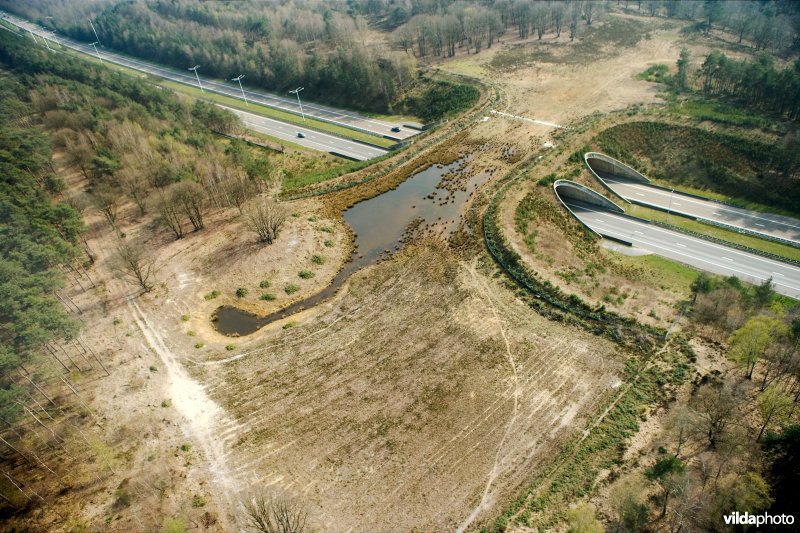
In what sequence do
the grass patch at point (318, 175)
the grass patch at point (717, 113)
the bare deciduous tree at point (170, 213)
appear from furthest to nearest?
the grass patch at point (318, 175) < the grass patch at point (717, 113) < the bare deciduous tree at point (170, 213)

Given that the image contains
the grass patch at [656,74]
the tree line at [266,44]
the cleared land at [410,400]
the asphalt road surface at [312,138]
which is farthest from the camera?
the tree line at [266,44]

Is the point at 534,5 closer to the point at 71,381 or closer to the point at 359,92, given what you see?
the point at 359,92

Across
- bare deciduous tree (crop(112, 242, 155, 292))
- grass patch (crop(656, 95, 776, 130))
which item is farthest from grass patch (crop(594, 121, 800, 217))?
bare deciduous tree (crop(112, 242, 155, 292))

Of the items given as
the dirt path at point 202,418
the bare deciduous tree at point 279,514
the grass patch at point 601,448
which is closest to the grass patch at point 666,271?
the grass patch at point 601,448

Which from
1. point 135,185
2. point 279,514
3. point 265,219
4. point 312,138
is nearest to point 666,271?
point 279,514

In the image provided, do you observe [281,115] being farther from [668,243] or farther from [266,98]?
[668,243]

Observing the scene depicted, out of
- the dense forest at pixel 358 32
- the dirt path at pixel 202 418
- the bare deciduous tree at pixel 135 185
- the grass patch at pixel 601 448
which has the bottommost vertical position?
the grass patch at pixel 601 448

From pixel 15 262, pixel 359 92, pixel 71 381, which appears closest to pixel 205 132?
pixel 359 92

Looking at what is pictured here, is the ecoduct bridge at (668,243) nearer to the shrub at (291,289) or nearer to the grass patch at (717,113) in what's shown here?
the grass patch at (717,113)
